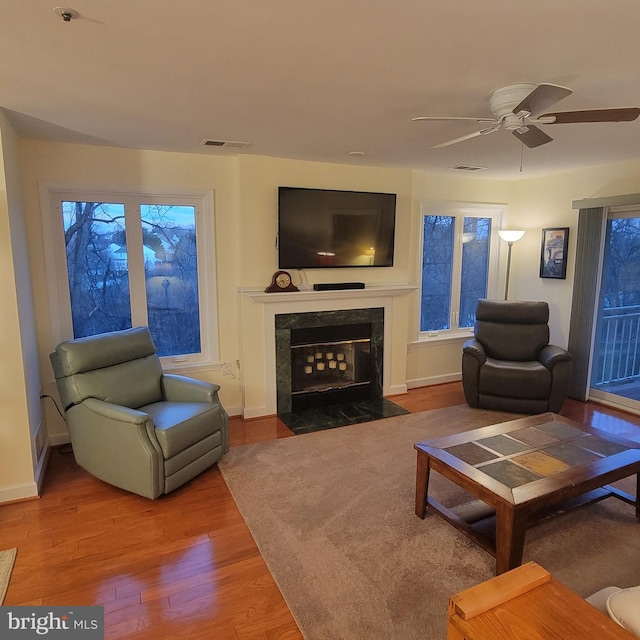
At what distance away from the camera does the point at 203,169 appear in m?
3.96

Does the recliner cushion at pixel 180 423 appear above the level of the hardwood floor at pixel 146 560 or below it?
above

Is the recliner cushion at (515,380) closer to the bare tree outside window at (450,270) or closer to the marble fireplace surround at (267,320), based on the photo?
the bare tree outside window at (450,270)

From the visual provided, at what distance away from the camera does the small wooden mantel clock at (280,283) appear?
4156 millimetres

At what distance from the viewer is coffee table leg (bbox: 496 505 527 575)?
2.10 m

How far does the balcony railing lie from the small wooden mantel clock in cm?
335

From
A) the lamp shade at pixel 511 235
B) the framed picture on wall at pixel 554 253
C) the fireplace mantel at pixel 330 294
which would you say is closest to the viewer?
the fireplace mantel at pixel 330 294

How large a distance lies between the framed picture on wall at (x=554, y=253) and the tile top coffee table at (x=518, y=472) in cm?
251

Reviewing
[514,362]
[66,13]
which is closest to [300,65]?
[66,13]

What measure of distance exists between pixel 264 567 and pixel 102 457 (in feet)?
4.50

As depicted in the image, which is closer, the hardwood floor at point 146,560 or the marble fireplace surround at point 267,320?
the hardwood floor at point 146,560

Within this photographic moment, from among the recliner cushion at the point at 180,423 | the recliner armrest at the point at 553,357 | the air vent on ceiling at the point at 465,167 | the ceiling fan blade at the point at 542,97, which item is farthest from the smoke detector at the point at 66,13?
the recliner armrest at the point at 553,357

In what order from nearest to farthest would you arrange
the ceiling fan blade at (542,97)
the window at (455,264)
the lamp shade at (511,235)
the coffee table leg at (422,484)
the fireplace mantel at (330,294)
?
1. the ceiling fan blade at (542,97)
2. the coffee table leg at (422,484)
3. the fireplace mantel at (330,294)
4. the lamp shade at (511,235)
5. the window at (455,264)

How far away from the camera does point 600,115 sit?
206 cm

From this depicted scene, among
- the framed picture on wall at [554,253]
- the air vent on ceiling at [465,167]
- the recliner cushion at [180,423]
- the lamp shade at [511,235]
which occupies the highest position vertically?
the air vent on ceiling at [465,167]
